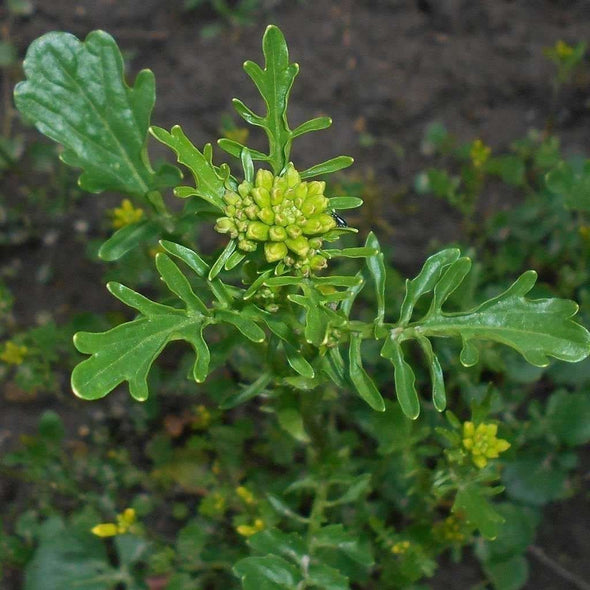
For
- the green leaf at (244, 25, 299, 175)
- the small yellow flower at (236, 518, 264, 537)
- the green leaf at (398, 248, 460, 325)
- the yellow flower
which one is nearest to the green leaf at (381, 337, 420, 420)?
the green leaf at (398, 248, 460, 325)

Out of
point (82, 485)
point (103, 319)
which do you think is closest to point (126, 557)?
point (82, 485)

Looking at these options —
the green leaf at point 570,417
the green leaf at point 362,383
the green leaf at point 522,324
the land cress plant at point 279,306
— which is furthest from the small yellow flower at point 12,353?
the green leaf at point 570,417

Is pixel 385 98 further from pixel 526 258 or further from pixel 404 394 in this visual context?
pixel 404 394

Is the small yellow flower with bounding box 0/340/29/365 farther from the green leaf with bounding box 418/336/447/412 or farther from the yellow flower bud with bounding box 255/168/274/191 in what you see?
the green leaf with bounding box 418/336/447/412

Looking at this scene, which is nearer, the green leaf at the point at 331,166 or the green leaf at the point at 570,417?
the green leaf at the point at 331,166

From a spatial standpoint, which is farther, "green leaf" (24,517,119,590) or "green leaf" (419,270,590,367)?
"green leaf" (24,517,119,590)

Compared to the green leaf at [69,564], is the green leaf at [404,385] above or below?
above

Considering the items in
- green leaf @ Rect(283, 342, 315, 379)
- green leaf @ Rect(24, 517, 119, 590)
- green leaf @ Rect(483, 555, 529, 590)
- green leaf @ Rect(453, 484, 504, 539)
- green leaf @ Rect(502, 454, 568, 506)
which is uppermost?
green leaf @ Rect(283, 342, 315, 379)

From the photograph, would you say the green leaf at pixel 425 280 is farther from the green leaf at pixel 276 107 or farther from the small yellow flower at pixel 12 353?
the small yellow flower at pixel 12 353
